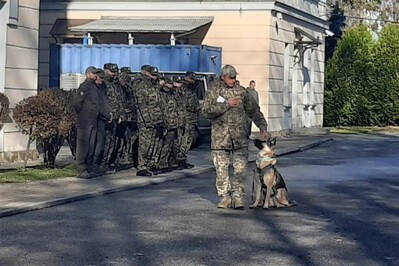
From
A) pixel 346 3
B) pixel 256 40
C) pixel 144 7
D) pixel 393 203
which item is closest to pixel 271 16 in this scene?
pixel 256 40

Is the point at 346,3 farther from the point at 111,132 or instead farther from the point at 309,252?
the point at 309,252

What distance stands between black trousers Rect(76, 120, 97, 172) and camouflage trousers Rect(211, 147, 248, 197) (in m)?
4.63

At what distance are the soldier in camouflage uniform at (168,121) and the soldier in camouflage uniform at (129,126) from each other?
25.8 inches

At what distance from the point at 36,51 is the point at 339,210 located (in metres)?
9.32

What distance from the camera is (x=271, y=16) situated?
31469 mm

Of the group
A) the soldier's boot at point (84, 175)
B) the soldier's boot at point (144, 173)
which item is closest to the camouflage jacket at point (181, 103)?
the soldier's boot at point (144, 173)

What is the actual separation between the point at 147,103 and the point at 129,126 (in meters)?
1.42

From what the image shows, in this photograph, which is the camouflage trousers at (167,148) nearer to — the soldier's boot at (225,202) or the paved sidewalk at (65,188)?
the paved sidewalk at (65,188)

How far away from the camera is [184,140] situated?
1936cm

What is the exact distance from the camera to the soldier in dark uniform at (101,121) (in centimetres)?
1705

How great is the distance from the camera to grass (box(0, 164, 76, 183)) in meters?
16.1

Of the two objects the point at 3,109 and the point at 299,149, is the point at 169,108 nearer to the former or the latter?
the point at 3,109

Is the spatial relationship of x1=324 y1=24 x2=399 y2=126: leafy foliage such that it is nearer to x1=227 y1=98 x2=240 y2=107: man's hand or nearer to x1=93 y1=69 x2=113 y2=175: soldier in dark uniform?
x1=93 y1=69 x2=113 y2=175: soldier in dark uniform

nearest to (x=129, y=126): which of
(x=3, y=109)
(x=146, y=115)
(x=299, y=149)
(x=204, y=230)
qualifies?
(x=146, y=115)
